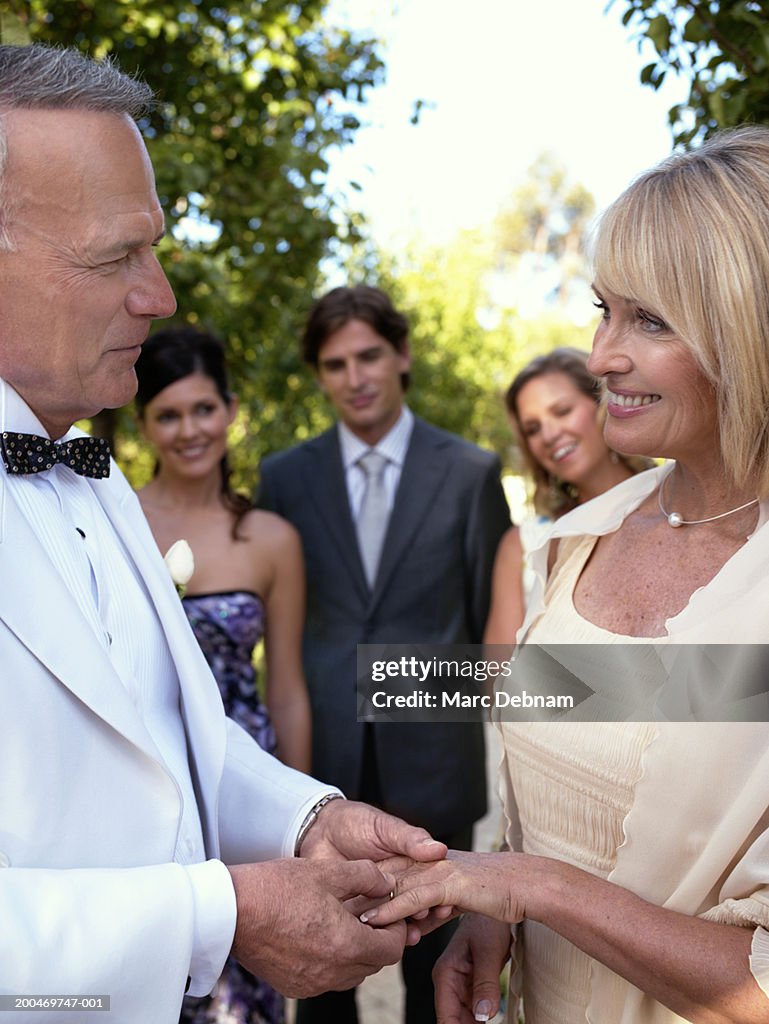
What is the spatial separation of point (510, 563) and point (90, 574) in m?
2.91

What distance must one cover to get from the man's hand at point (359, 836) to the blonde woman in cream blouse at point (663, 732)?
0.26 feet

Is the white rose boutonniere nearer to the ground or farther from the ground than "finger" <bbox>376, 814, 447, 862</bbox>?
farther from the ground

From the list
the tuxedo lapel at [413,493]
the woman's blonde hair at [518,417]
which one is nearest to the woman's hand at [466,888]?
the tuxedo lapel at [413,493]

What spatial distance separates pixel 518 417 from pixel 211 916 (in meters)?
3.51

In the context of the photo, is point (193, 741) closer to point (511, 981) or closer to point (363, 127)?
point (511, 981)

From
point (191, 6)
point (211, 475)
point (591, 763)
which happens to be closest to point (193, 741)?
point (591, 763)

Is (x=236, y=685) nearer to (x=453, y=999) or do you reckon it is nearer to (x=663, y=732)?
(x=453, y=999)

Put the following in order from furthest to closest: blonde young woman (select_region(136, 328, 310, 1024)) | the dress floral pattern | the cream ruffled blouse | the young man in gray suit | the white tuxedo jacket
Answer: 1. the young man in gray suit
2. blonde young woman (select_region(136, 328, 310, 1024))
3. the dress floral pattern
4. the cream ruffled blouse
5. the white tuxedo jacket

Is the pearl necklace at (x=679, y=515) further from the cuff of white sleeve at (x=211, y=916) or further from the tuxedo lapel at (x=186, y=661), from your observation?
the cuff of white sleeve at (x=211, y=916)

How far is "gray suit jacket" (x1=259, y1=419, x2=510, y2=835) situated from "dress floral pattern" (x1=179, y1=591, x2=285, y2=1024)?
53cm

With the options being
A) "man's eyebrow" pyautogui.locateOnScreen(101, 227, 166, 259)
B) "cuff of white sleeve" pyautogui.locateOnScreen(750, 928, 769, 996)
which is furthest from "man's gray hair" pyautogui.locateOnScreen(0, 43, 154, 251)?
"cuff of white sleeve" pyautogui.locateOnScreen(750, 928, 769, 996)

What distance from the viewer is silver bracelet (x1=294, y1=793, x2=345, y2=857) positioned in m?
2.34

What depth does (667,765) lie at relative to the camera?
1.96 metres

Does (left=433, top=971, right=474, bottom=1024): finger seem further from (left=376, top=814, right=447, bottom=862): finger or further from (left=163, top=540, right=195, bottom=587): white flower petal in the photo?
(left=163, top=540, right=195, bottom=587): white flower petal
